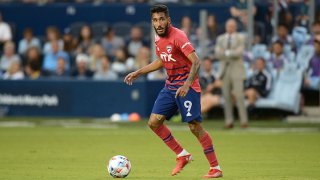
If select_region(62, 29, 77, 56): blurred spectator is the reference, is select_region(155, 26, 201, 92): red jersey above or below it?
above

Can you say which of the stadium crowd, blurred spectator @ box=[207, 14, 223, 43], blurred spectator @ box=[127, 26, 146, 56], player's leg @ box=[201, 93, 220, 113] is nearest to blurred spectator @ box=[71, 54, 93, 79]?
the stadium crowd

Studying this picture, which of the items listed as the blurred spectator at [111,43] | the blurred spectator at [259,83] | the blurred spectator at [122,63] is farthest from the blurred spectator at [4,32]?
the blurred spectator at [259,83]

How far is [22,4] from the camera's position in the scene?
28188 millimetres

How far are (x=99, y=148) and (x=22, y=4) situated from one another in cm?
1276

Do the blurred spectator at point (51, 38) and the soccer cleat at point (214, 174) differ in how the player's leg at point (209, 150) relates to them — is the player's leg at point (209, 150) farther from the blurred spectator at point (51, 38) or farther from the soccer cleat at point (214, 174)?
the blurred spectator at point (51, 38)

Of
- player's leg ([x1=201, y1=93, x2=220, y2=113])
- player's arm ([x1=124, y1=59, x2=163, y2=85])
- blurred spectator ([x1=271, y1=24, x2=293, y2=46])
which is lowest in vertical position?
player's leg ([x1=201, y1=93, x2=220, y2=113])

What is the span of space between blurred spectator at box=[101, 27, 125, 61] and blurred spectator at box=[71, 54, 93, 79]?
27.4 inches

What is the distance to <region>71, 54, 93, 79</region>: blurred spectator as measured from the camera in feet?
81.0

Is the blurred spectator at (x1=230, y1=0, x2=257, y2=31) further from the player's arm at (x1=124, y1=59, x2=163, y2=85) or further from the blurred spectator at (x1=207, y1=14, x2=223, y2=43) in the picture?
the player's arm at (x1=124, y1=59, x2=163, y2=85)

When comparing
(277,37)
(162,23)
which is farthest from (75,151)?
(277,37)

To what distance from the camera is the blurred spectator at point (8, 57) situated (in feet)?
83.7

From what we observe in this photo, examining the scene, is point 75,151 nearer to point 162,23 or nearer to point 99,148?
point 99,148

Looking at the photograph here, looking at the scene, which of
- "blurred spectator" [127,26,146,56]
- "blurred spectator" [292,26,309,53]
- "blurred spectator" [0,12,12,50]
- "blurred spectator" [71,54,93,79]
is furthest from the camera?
"blurred spectator" [0,12,12,50]

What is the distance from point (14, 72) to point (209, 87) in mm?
5573
